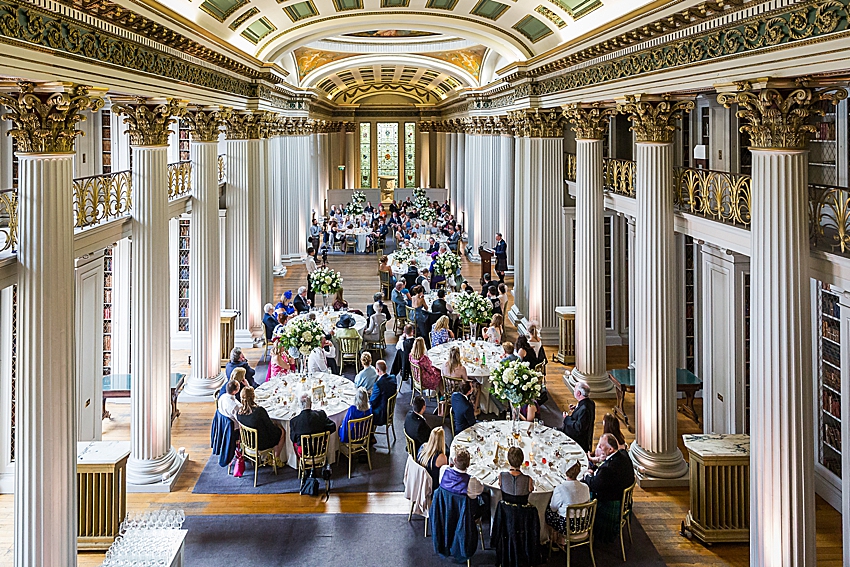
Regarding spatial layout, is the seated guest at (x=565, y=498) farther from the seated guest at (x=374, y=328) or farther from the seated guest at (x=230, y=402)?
the seated guest at (x=374, y=328)

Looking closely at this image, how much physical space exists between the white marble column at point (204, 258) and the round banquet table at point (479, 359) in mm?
3819

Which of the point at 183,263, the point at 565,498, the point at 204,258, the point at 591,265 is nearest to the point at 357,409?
the point at 565,498

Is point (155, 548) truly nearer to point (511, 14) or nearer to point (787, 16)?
point (787, 16)

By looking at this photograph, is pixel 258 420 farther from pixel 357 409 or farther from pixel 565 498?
pixel 565 498

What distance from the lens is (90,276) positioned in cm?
1180

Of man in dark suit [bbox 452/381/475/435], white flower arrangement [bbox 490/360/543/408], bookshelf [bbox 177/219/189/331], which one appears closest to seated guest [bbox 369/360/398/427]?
man in dark suit [bbox 452/381/475/435]

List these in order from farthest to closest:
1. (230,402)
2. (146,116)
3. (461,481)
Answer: (230,402) < (146,116) < (461,481)

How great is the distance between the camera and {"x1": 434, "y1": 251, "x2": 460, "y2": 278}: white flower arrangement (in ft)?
63.5

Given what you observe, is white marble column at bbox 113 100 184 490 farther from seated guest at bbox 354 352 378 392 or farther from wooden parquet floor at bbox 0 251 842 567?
seated guest at bbox 354 352 378 392

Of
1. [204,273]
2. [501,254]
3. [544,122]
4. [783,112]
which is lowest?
[204,273]

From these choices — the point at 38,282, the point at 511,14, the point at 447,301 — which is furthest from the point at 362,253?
the point at 38,282

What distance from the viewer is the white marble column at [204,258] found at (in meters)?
13.0

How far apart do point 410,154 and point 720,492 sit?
40.8 meters

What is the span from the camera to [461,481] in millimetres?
8023
